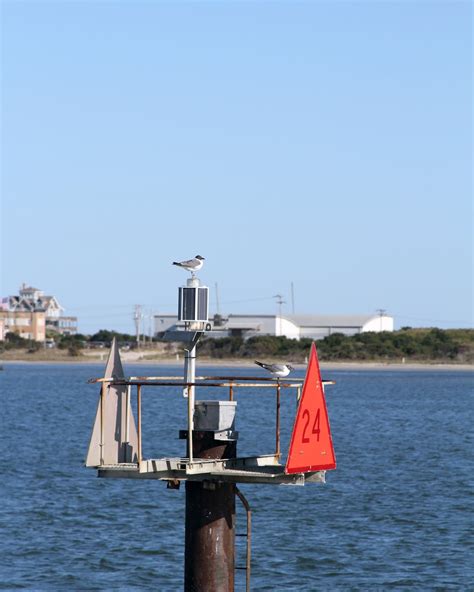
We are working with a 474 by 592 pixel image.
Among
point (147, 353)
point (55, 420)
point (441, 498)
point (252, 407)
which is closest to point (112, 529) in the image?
point (441, 498)

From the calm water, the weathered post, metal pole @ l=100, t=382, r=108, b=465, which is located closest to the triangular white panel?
metal pole @ l=100, t=382, r=108, b=465

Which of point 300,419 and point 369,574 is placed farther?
point 369,574

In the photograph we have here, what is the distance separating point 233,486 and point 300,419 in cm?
132

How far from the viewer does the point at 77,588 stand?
26188mm

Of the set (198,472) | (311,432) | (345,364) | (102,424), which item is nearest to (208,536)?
(198,472)

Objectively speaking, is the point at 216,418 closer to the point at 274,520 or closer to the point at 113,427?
the point at 113,427

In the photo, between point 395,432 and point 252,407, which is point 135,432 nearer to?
point 395,432

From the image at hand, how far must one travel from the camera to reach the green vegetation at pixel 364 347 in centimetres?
18350

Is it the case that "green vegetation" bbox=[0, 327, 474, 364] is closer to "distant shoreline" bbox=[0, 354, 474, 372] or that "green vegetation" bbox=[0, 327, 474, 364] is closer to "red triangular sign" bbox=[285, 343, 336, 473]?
"distant shoreline" bbox=[0, 354, 474, 372]

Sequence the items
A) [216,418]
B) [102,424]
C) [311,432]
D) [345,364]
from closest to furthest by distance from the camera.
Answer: [311,432], [102,424], [216,418], [345,364]

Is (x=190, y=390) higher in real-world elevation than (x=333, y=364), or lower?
lower

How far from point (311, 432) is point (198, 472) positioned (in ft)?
5.07

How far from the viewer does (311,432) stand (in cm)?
1703

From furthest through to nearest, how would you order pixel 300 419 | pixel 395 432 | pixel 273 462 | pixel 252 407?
pixel 252 407, pixel 395 432, pixel 273 462, pixel 300 419
